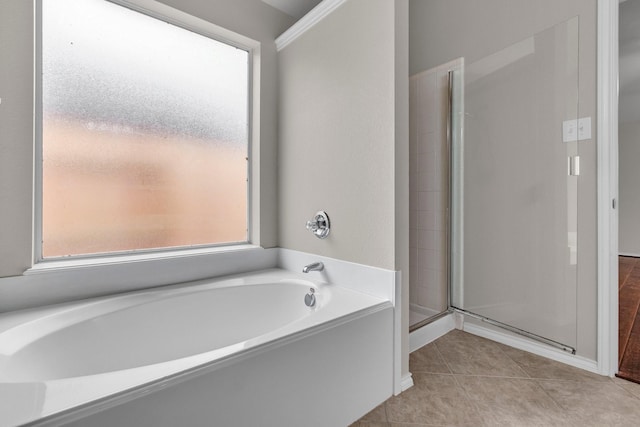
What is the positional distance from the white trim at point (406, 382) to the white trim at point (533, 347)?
2.89 feet

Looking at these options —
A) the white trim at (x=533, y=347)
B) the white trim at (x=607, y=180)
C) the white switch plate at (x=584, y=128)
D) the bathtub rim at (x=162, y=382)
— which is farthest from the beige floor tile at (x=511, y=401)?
the white switch plate at (x=584, y=128)

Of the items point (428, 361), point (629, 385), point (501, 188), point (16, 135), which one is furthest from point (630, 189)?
point (16, 135)

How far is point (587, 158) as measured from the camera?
1676 mm

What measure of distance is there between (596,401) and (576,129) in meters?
1.36

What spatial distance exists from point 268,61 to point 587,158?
79.7 inches

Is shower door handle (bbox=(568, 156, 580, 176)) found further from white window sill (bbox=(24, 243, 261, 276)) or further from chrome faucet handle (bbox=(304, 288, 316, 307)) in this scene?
white window sill (bbox=(24, 243, 261, 276))

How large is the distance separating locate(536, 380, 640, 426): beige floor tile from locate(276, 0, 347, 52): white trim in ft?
7.38

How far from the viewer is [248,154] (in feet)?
7.29

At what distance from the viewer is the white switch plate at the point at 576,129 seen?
5.47ft

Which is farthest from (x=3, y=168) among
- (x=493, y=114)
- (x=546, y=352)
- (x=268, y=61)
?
(x=546, y=352)

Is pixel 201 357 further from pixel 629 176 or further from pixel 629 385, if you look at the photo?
pixel 629 176

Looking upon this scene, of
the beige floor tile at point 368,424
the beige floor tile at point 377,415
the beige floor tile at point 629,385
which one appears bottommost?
the beige floor tile at point 368,424

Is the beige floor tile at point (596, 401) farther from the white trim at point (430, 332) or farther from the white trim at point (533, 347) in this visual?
the white trim at point (430, 332)

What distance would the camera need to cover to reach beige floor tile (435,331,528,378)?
1700mm
